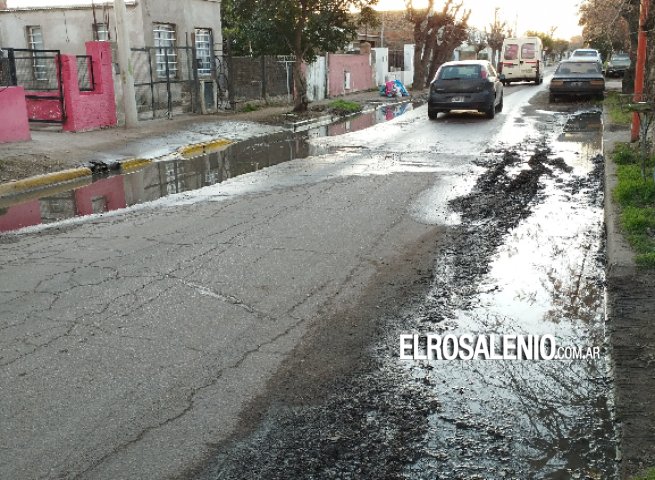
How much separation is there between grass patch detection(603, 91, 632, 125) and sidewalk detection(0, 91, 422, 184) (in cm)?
940

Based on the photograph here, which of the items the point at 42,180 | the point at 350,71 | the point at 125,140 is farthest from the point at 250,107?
the point at 42,180

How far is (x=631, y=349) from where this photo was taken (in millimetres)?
4520

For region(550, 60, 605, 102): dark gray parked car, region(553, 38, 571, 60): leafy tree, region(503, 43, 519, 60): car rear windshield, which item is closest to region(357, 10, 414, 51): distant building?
region(503, 43, 519, 60): car rear windshield

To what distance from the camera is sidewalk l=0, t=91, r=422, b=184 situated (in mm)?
13117

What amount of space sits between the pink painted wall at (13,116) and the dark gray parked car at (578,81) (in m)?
18.0

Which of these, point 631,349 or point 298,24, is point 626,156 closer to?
point 631,349

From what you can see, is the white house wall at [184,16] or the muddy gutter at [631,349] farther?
the white house wall at [184,16]

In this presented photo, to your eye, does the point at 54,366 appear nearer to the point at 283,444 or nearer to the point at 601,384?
the point at 283,444

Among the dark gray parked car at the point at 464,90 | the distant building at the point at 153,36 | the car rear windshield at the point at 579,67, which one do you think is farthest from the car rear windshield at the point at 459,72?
the distant building at the point at 153,36

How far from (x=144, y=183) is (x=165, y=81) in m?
9.82

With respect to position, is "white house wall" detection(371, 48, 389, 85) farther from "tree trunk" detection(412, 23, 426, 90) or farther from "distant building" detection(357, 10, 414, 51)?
"distant building" detection(357, 10, 414, 51)

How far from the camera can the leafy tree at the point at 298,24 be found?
2218 centimetres

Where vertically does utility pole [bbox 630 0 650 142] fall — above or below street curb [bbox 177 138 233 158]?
above

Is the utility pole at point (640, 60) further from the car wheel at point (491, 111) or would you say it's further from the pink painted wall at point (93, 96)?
the pink painted wall at point (93, 96)
